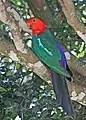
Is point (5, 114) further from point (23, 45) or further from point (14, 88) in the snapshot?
point (23, 45)

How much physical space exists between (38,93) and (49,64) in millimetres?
462

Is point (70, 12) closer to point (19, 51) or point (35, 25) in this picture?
point (35, 25)

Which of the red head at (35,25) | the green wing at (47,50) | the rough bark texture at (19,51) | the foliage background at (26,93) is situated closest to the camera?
the rough bark texture at (19,51)

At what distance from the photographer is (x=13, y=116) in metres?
2.37

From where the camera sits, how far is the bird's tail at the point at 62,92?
1.95 metres

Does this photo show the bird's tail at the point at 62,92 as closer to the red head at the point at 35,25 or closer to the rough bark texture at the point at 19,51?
the rough bark texture at the point at 19,51

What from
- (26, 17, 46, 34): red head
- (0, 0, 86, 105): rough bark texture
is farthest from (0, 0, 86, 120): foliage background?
(0, 0, 86, 105): rough bark texture

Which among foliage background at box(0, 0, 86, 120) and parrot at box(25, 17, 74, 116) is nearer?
parrot at box(25, 17, 74, 116)

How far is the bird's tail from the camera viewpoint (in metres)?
1.95

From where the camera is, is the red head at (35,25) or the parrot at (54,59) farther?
the red head at (35,25)

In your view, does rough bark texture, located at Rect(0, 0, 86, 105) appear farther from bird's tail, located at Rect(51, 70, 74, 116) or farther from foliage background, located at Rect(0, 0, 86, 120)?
foliage background, located at Rect(0, 0, 86, 120)

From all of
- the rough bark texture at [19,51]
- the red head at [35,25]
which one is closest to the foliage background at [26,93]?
the red head at [35,25]

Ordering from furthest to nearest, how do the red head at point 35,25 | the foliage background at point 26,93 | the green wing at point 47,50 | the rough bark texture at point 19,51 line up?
the foliage background at point 26,93 → the red head at point 35,25 → the green wing at point 47,50 → the rough bark texture at point 19,51

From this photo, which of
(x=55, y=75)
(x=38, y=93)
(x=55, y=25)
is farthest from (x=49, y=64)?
(x=55, y=25)
